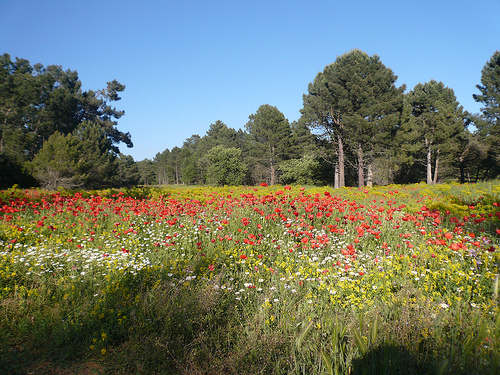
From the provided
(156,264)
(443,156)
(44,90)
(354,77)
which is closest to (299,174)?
(354,77)

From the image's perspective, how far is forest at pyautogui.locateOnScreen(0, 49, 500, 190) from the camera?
28031 mm

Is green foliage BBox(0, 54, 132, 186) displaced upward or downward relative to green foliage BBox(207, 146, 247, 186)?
upward

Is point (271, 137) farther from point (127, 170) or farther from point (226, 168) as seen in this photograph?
point (127, 170)

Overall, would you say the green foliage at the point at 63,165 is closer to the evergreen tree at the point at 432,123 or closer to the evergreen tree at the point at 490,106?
the evergreen tree at the point at 432,123

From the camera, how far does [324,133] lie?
107ft

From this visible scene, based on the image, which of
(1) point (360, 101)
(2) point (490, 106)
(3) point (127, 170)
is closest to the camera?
(1) point (360, 101)

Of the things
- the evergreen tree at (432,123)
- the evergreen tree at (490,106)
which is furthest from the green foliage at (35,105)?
the evergreen tree at (490,106)

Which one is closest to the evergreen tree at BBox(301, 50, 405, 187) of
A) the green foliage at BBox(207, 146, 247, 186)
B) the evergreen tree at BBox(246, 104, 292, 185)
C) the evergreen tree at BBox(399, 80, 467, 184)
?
the evergreen tree at BBox(399, 80, 467, 184)

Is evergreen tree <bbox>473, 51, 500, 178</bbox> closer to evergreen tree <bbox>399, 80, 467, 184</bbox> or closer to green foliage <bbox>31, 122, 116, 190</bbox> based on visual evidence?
evergreen tree <bbox>399, 80, 467, 184</bbox>

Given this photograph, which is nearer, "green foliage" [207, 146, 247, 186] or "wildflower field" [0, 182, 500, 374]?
"wildflower field" [0, 182, 500, 374]

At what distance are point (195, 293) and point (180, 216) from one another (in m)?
3.87

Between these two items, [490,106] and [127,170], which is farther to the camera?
[127,170]

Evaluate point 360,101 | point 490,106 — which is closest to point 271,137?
point 360,101

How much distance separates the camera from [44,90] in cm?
4069
